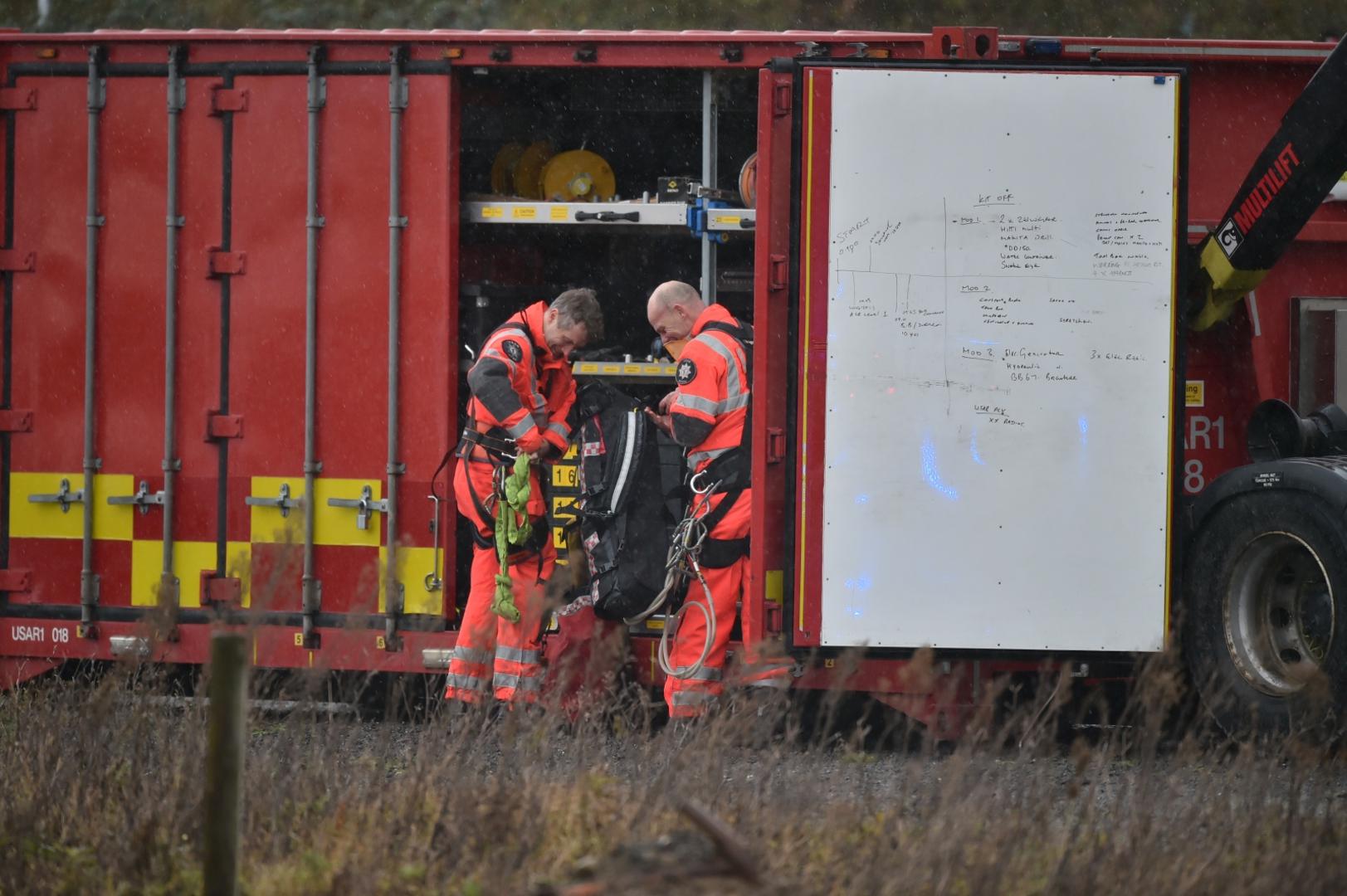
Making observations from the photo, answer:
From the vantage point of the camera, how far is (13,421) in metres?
7.32

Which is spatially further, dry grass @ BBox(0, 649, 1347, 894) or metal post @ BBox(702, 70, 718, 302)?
Result: metal post @ BBox(702, 70, 718, 302)

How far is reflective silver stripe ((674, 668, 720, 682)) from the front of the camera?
6.67 meters

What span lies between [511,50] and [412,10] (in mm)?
17403

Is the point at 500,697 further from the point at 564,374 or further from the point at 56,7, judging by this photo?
the point at 56,7

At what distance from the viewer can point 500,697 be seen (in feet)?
22.5

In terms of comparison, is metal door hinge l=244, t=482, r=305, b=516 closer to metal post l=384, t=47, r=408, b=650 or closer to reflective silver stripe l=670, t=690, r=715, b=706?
metal post l=384, t=47, r=408, b=650

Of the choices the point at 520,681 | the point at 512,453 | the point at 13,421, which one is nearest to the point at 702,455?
the point at 512,453

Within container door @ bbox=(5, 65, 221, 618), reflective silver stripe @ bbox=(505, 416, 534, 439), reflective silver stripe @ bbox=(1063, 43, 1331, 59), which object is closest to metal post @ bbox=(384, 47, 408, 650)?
reflective silver stripe @ bbox=(505, 416, 534, 439)

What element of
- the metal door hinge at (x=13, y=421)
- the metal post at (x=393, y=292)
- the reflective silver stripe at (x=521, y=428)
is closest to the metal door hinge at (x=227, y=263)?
the metal post at (x=393, y=292)

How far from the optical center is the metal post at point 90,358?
7211 mm

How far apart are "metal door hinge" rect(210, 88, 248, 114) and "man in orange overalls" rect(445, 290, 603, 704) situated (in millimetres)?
1511

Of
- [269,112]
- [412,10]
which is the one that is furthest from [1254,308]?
[412,10]

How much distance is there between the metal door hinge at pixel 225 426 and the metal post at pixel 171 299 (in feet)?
0.57

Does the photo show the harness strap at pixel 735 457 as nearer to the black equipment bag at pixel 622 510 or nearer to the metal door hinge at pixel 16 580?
the black equipment bag at pixel 622 510
